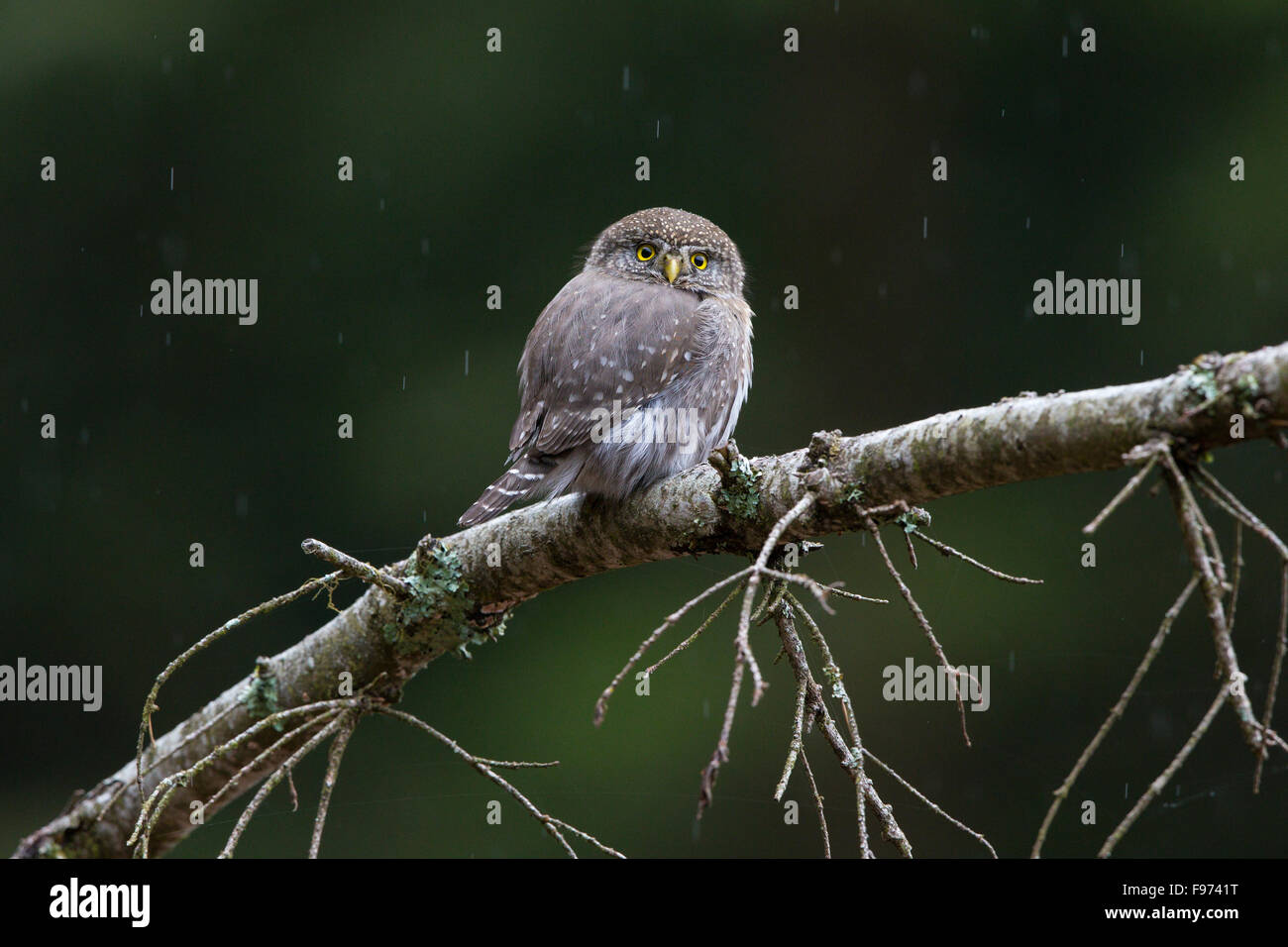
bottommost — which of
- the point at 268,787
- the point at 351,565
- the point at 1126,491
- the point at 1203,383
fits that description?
the point at 268,787

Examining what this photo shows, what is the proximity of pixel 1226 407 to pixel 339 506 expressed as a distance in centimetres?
618

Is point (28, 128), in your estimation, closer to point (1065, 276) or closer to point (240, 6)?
point (240, 6)

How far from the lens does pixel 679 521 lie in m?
2.55

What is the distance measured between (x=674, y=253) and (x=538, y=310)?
3.43 meters

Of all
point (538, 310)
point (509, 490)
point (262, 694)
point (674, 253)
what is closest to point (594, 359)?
point (509, 490)

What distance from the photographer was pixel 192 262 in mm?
7602

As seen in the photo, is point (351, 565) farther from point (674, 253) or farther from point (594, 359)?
point (674, 253)

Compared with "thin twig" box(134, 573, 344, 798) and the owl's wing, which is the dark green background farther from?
"thin twig" box(134, 573, 344, 798)

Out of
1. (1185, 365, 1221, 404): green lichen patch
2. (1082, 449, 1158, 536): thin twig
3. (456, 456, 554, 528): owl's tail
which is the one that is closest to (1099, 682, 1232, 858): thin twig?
(1082, 449, 1158, 536): thin twig

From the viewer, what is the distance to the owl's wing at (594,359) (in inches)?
124

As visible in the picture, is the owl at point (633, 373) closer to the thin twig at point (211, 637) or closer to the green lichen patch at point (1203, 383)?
the thin twig at point (211, 637)

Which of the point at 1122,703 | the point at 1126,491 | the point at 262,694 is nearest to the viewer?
the point at 1122,703

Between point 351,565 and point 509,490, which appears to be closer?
point 351,565
